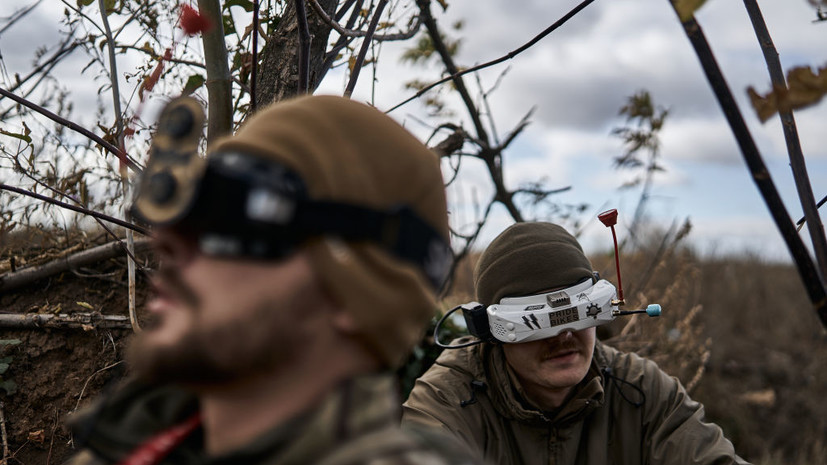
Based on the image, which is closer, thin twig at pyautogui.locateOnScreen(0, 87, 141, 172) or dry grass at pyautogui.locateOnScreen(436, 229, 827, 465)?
thin twig at pyautogui.locateOnScreen(0, 87, 141, 172)

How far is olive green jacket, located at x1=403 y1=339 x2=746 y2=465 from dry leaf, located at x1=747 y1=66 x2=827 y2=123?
2136mm

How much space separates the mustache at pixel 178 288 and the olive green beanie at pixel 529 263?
1873 millimetres

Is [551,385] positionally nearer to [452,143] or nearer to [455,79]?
[452,143]

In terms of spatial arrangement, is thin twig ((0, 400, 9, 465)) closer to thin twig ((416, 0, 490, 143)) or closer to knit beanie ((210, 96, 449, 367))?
knit beanie ((210, 96, 449, 367))

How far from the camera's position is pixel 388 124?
4.56 ft

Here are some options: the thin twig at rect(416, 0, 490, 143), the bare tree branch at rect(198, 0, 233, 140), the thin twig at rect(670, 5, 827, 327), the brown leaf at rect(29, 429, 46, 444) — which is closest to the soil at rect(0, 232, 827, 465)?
the brown leaf at rect(29, 429, 46, 444)

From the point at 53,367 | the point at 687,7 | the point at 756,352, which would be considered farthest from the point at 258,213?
the point at 756,352

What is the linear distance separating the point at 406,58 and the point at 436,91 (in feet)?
0.87

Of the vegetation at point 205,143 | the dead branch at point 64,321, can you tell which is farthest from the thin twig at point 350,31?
the dead branch at point 64,321

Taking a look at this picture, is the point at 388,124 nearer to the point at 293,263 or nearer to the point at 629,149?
the point at 293,263

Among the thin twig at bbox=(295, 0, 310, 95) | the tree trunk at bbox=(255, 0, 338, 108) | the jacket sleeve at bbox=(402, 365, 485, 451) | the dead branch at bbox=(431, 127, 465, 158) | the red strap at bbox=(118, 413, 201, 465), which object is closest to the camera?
the red strap at bbox=(118, 413, 201, 465)

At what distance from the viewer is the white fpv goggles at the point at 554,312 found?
2801 millimetres

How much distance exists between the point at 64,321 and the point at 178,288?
2.13 m

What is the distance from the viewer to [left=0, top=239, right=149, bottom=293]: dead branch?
10.7ft
